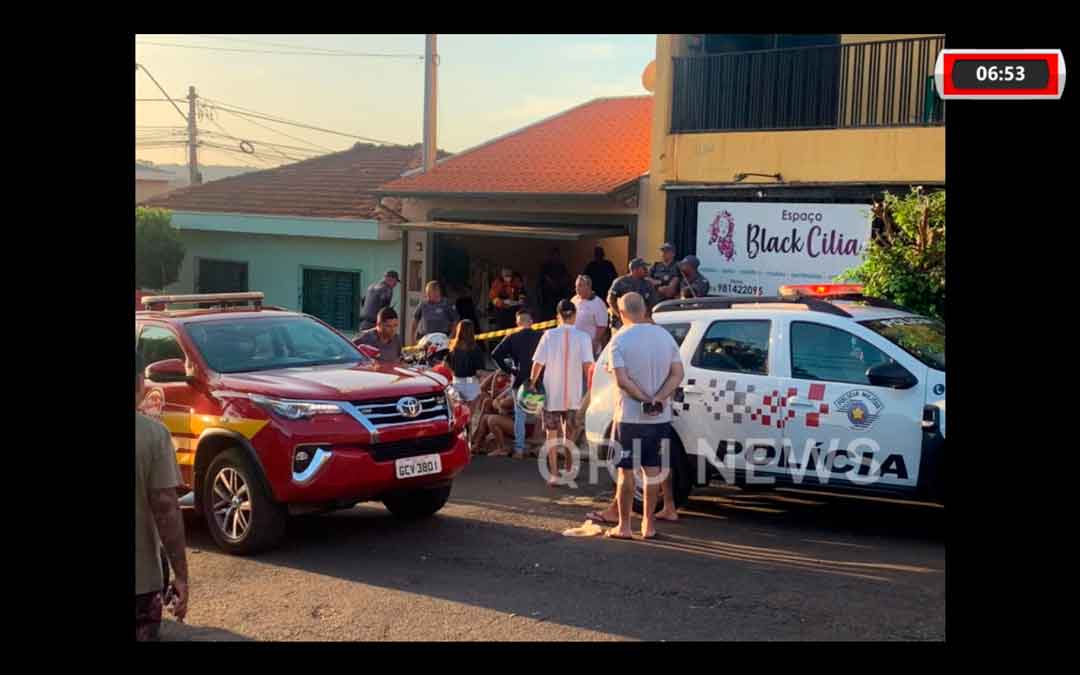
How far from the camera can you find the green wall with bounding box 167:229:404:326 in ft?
76.1

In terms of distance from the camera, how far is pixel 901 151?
1497cm

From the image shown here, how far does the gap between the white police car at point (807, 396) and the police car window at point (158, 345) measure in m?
3.25

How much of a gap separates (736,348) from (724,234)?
7.27 metres

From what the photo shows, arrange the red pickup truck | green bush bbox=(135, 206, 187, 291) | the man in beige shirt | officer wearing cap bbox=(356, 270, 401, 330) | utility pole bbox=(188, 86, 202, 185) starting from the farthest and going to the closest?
utility pole bbox=(188, 86, 202, 185), green bush bbox=(135, 206, 187, 291), officer wearing cap bbox=(356, 270, 401, 330), the red pickup truck, the man in beige shirt

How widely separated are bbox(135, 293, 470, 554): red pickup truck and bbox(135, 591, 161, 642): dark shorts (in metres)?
2.63

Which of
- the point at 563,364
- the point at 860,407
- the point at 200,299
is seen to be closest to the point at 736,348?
the point at 860,407

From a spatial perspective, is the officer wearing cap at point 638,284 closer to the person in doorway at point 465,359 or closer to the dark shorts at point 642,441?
the person in doorway at point 465,359

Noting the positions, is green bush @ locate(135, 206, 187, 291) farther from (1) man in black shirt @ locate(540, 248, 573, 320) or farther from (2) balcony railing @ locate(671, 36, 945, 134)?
(2) balcony railing @ locate(671, 36, 945, 134)

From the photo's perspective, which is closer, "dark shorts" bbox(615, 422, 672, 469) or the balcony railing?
"dark shorts" bbox(615, 422, 672, 469)

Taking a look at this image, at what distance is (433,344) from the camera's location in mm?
13812

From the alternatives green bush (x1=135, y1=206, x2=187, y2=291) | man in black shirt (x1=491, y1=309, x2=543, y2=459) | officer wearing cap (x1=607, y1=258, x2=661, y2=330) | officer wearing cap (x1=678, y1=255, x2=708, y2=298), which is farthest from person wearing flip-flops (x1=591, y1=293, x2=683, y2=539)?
green bush (x1=135, y1=206, x2=187, y2=291)

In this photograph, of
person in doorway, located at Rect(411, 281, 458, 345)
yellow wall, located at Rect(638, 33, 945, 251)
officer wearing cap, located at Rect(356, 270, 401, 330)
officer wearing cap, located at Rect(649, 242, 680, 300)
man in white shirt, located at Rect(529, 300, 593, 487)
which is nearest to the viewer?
man in white shirt, located at Rect(529, 300, 593, 487)

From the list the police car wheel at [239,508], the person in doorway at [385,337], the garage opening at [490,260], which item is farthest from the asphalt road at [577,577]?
the garage opening at [490,260]

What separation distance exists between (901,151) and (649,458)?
7771 mm
